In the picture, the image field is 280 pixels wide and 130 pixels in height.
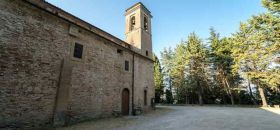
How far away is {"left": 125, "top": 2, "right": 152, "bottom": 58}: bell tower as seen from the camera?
56.1ft

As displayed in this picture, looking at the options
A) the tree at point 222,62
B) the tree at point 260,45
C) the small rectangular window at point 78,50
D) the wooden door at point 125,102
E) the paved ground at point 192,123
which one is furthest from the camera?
the tree at point 222,62

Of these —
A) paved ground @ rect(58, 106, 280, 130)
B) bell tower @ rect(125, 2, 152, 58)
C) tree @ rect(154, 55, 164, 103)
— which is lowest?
paved ground @ rect(58, 106, 280, 130)

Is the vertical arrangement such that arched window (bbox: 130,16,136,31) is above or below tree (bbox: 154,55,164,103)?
above

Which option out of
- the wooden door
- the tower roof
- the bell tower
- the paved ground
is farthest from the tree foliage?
the wooden door

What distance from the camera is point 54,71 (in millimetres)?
8031

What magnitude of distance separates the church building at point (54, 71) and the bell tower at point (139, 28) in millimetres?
4419

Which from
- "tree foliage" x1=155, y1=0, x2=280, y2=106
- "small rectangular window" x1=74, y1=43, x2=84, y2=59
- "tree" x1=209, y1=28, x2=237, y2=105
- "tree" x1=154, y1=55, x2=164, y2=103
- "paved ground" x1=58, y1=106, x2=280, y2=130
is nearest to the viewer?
"paved ground" x1=58, y1=106, x2=280, y2=130

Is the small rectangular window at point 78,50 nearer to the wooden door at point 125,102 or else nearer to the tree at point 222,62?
the wooden door at point 125,102

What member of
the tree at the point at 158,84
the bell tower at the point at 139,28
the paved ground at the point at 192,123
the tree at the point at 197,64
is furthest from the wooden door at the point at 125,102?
the tree at the point at 158,84

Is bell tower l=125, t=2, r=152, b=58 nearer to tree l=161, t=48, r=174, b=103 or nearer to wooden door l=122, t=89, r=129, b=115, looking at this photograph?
wooden door l=122, t=89, r=129, b=115

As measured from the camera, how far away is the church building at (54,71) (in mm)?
6523

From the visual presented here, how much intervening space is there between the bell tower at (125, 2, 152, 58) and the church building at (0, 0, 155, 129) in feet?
14.5

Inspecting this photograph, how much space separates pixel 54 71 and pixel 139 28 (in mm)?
11154

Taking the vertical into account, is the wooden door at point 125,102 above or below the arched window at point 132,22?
below
